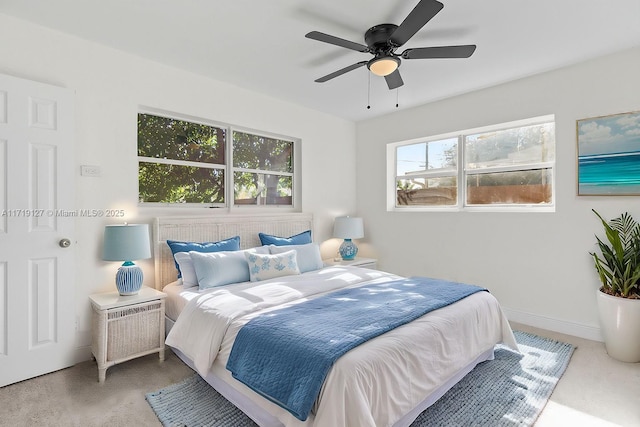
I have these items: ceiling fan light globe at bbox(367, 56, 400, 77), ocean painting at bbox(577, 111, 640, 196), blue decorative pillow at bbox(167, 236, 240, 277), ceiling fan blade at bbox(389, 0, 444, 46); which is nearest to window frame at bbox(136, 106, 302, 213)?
blue decorative pillow at bbox(167, 236, 240, 277)

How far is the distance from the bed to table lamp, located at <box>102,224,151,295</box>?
0.33m

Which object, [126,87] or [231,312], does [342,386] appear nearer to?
A: [231,312]

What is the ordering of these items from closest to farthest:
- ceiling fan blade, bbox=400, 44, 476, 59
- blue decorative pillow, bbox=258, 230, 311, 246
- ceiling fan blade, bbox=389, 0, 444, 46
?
ceiling fan blade, bbox=389, 0, 444, 46
ceiling fan blade, bbox=400, 44, 476, 59
blue decorative pillow, bbox=258, 230, 311, 246

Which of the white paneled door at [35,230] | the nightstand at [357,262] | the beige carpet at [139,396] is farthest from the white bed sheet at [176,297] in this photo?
the nightstand at [357,262]

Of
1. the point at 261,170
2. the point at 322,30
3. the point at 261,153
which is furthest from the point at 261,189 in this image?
the point at 322,30

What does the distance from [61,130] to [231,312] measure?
196 cm

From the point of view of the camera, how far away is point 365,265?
4461 mm

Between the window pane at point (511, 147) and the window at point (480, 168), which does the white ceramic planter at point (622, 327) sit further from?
the window pane at point (511, 147)

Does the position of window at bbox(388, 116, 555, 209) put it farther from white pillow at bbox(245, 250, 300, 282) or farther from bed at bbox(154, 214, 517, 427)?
white pillow at bbox(245, 250, 300, 282)

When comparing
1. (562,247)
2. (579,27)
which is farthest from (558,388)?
(579,27)

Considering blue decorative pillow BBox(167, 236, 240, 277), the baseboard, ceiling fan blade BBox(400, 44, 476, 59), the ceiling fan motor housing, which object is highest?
the ceiling fan motor housing

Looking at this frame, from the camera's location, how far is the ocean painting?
2830 mm

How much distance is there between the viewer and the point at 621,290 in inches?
106

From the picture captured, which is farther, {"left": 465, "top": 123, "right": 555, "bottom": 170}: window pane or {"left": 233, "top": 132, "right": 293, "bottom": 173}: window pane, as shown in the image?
{"left": 233, "top": 132, "right": 293, "bottom": 173}: window pane
